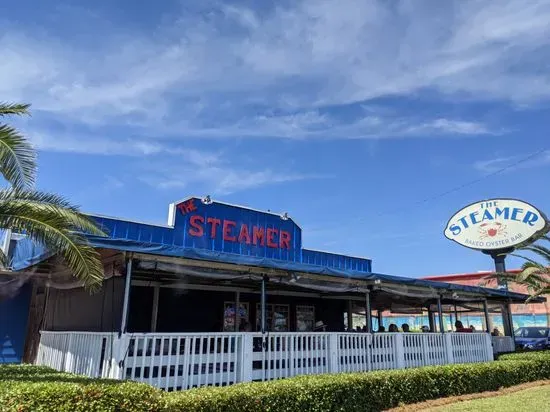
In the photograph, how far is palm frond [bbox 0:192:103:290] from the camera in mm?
7062

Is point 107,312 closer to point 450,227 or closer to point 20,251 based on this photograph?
point 20,251

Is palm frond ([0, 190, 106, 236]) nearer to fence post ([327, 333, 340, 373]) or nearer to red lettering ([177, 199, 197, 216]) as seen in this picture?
fence post ([327, 333, 340, 373])

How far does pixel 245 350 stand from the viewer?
9242 millimetres

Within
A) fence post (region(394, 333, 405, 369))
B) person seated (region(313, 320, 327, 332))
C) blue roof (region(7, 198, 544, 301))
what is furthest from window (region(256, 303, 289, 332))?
fence post (region(394, 333, 405, 369))

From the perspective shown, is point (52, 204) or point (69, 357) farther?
point (69, 357)

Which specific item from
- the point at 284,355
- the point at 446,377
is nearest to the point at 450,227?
the point at 446,377

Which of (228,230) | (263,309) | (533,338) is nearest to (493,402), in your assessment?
(263,309)

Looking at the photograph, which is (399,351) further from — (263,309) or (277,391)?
(277,391)

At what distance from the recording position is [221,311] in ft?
48.7

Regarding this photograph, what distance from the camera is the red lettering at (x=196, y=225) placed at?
16141 millimetres

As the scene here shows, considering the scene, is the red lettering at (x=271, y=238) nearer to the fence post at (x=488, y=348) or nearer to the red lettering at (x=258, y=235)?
the red lettering at (x=258, y=235)

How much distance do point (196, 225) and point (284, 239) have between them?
3.84 m

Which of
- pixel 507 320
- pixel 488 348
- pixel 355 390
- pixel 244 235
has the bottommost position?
pixel 355 390

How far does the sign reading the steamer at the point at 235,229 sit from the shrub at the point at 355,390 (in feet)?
26.8
